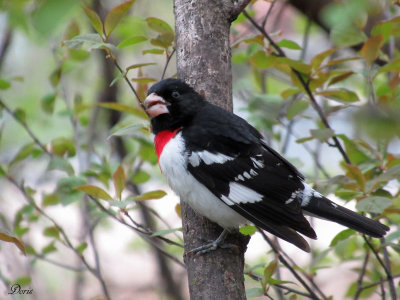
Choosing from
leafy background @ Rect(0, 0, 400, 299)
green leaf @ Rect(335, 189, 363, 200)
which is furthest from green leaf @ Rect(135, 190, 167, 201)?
green leaf @ Rect(335, 189, 363, 200)

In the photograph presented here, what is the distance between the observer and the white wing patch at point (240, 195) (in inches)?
83.4

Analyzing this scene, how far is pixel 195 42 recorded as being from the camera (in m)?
2.17

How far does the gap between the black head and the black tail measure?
0.72 m

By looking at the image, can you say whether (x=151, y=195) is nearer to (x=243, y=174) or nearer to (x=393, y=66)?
(x=243, y=174)

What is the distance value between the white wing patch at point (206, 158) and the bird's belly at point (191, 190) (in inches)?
1.4

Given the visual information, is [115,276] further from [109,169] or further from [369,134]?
[369,134]

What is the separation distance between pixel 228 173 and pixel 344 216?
57 centimetres

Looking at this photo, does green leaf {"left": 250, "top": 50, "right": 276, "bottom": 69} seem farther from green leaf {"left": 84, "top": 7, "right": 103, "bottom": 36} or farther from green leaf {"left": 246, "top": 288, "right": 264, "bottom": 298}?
green leaf {"left": 246, "top": 288, "right": 264, "bottom": 298}

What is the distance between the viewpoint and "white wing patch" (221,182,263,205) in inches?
83.4

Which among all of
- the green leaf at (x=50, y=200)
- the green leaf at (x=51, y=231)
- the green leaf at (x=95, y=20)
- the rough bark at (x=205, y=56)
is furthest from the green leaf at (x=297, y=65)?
the green leaf at (x=50, y=200)

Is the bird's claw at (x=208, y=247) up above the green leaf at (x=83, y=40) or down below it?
below

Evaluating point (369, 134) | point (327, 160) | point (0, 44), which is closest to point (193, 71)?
point (369, 134)

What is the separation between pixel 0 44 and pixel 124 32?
1.03m

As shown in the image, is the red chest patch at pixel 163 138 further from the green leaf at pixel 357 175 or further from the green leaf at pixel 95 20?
the green leaf at pixel 357 175
